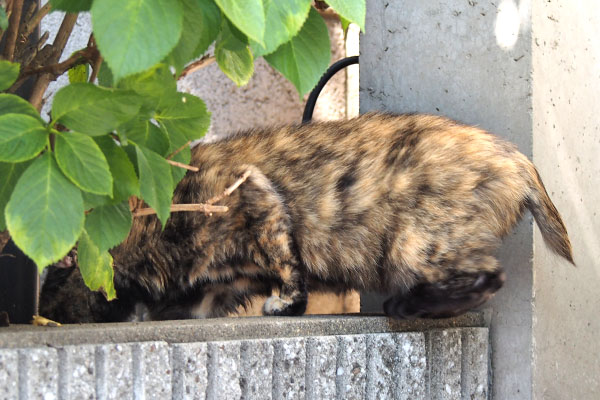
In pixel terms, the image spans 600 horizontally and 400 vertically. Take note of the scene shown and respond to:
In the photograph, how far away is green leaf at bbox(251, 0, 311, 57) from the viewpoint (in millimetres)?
1160

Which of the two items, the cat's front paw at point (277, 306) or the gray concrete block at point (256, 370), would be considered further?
the cat's front paw at point (277, 306)

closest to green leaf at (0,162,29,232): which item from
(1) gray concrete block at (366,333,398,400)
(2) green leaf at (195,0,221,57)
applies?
(2) green leaf at (195,0,221,57)

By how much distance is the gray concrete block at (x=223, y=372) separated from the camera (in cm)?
169

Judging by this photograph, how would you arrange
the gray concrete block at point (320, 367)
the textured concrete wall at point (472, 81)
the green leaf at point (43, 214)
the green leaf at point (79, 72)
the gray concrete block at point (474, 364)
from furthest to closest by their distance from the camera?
the textured concrete wall at point (472, 81)
the gray concrete block at point (474, 364)
the gray concrete block at point (320, 367)
the green leaf at point (79, 72)
the green leaf at point (43, 214)

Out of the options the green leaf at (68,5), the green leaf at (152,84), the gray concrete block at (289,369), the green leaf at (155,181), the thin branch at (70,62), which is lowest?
the gray concrete block at (289,369)

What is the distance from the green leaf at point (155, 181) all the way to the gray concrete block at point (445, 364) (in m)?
1.08

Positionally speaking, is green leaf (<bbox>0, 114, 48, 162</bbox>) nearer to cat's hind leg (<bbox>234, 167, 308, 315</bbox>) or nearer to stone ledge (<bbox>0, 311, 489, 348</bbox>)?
stone ledge (<bbox>0, 311, 489, 348</bbox>)

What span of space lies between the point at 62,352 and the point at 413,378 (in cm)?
100

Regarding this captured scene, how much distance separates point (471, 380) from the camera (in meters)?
2.31

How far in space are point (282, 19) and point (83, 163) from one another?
1.18 feet

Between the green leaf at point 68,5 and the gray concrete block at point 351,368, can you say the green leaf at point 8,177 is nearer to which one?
the green leaf at point 68,5

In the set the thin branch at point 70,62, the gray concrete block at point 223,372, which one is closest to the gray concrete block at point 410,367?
the gray concrete block at point 223,372

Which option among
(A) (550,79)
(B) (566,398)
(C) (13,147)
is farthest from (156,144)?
(B) (566,398)

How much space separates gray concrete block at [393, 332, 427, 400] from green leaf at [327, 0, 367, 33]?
3.66ft
